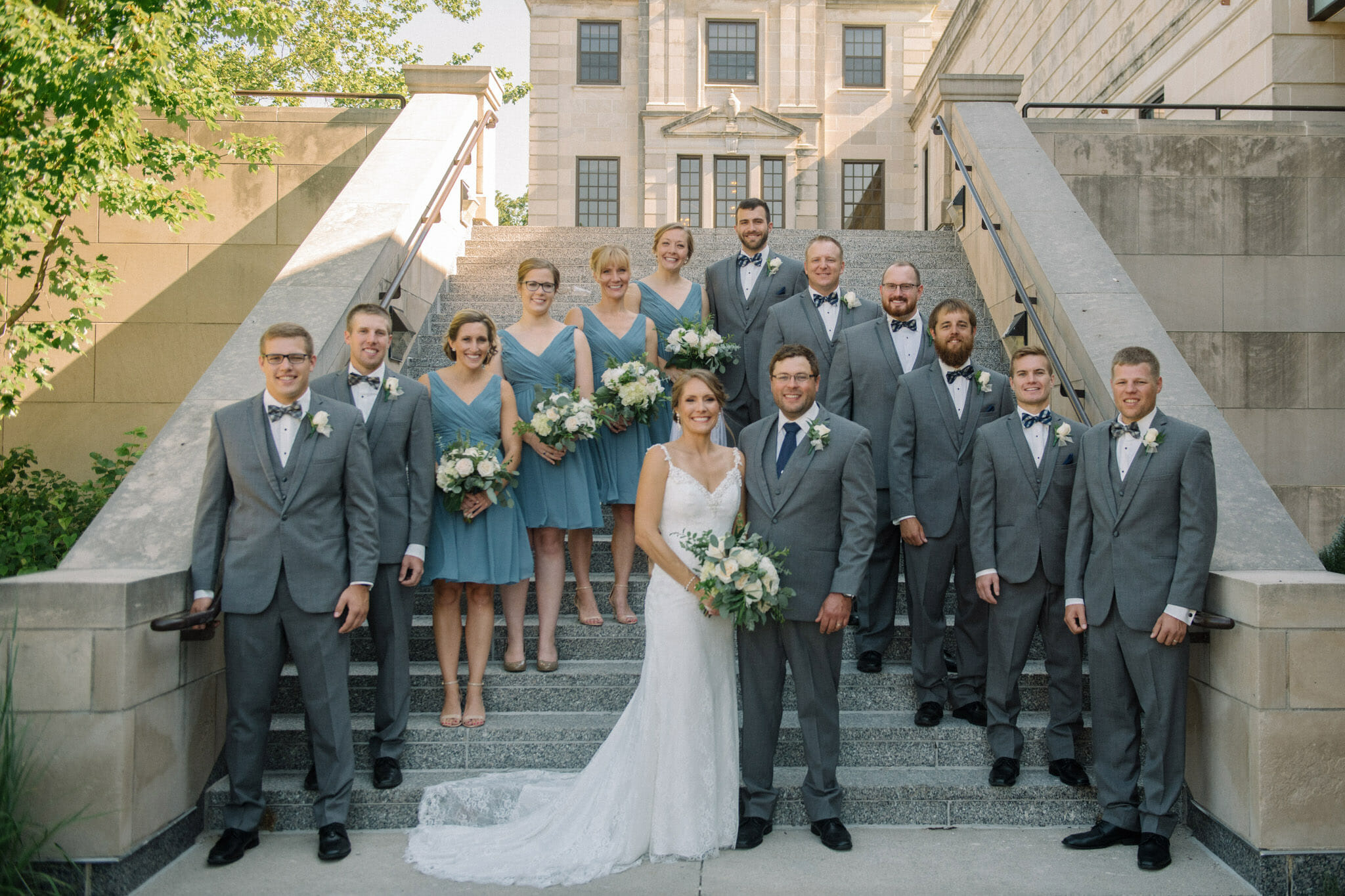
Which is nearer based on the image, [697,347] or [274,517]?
[274,517]

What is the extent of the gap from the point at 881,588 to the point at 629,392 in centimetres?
181

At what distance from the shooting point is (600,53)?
30.3 m

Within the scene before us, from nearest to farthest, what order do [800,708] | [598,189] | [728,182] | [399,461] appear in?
[800,708], [399,461], [728,182], [598,189]

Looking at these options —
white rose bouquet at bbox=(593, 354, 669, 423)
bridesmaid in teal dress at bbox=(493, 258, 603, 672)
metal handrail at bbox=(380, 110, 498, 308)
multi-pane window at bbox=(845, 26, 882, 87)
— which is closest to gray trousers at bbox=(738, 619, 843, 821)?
bridesmaid in teal dress at bbox=(493, 258, 603, 672)

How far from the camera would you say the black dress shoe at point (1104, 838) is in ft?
14.8

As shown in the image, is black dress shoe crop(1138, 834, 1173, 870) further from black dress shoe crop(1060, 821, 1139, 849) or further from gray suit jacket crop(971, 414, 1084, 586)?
gray suit jacket crop(971, 414, 1084, 586)

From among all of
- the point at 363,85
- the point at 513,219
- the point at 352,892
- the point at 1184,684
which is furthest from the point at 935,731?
the point at 513,219

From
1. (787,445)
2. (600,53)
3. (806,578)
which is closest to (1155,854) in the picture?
(806,578)

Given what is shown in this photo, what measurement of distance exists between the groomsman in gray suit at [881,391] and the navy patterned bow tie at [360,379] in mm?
2503

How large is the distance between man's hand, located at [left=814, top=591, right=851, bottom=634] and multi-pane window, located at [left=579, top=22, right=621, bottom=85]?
2836 centimetres

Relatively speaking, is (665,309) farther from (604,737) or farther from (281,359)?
(604,737)

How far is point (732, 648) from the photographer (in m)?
4.70

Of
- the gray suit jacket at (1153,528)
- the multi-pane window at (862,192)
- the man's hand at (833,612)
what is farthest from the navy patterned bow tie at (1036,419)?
the multi-pane window at (862,192)

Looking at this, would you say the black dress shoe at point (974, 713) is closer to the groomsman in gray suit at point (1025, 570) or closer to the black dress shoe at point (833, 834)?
the groomsman in gray suit at point (1025, 570)
